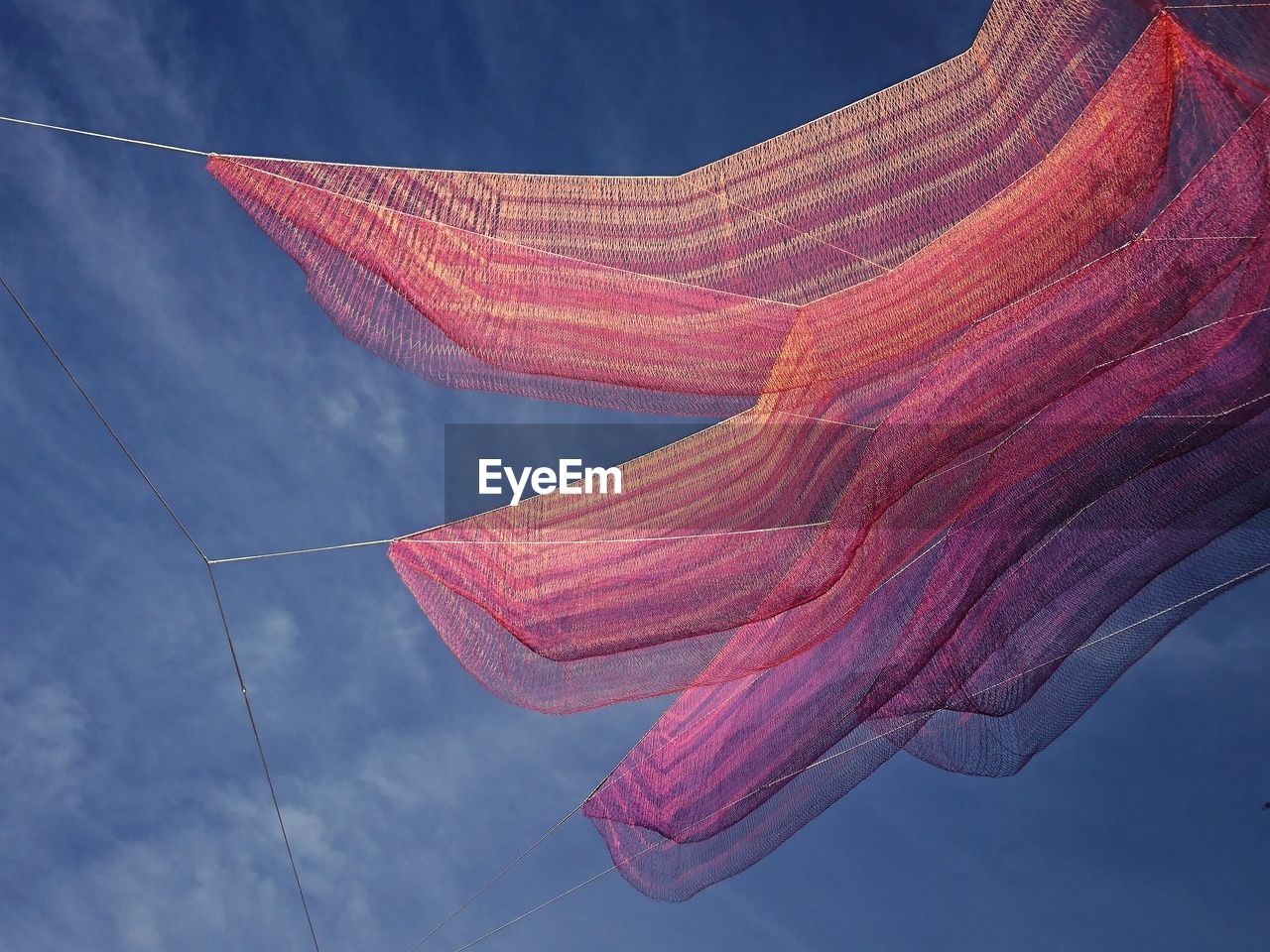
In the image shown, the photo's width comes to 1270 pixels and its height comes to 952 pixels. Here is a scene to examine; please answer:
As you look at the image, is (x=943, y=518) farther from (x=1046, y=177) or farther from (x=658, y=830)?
(x=658, y=830)

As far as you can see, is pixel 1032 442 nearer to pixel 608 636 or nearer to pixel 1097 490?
pixel 1097 490

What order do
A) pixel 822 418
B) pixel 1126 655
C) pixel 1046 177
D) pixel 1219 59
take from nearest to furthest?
1. pixel 1219 59
2. pixel 1046 177
3. pixel 822 418
4. pixel 1126 655

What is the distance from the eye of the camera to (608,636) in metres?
6.89

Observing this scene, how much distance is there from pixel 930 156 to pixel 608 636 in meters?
3.03

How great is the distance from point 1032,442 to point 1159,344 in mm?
791

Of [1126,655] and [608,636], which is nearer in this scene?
[608,636]

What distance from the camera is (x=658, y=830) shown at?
8.20 m

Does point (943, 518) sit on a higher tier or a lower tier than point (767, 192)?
lower

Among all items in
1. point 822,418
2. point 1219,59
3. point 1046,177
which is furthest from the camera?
point 822,418

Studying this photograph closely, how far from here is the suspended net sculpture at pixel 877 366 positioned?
6051 mm

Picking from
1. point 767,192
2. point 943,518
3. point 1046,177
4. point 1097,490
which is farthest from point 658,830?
Answer: point 1046,177

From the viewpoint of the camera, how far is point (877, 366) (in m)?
6.84

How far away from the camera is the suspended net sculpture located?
605cm

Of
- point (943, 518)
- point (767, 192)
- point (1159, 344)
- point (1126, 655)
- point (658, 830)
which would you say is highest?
point (767, 192)
